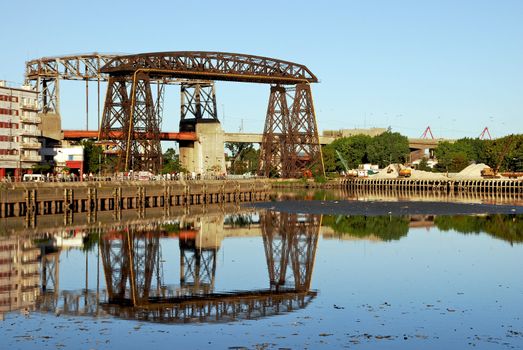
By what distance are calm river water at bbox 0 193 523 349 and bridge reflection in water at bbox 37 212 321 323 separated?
0.08m

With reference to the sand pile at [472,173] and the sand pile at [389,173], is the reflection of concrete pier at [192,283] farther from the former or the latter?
the sand pile at [389,173]

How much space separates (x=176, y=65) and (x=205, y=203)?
19.0m

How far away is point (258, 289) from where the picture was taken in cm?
3450

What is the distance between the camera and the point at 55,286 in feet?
112

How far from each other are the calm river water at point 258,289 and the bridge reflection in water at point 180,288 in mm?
77

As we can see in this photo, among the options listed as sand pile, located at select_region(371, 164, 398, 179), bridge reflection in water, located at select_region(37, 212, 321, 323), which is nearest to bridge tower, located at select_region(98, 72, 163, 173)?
bridge reflection in water, located at select_region(37, 212, 321, 323)

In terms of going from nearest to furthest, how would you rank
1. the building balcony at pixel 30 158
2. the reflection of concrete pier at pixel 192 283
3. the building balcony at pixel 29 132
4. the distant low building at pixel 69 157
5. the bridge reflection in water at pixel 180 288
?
1. the bridge reflection in water at pixel 180 288
2. the reflection of concrete pier at pixel 192 283
3. the building balcony at pixel 29 132
4. the building balcony at pixel 30 158
5. the distant low building at pixel 69 157

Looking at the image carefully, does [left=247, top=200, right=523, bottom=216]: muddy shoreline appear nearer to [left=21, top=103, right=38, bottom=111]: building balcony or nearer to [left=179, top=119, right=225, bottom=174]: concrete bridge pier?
[left=21, top=103, right=38, bottom=111]: building balcony

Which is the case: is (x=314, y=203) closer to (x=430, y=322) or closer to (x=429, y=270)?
(x=429, y=270)

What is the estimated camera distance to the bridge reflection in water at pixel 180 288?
29.3 m

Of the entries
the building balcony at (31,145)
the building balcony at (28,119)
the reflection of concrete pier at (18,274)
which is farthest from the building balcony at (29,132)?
the reflection of concrete pier at (18,274)

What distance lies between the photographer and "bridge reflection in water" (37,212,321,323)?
2933 centimetres

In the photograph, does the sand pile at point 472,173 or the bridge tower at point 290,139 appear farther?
the sand pile at point 472,173

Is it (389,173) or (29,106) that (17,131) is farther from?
(389,173)
